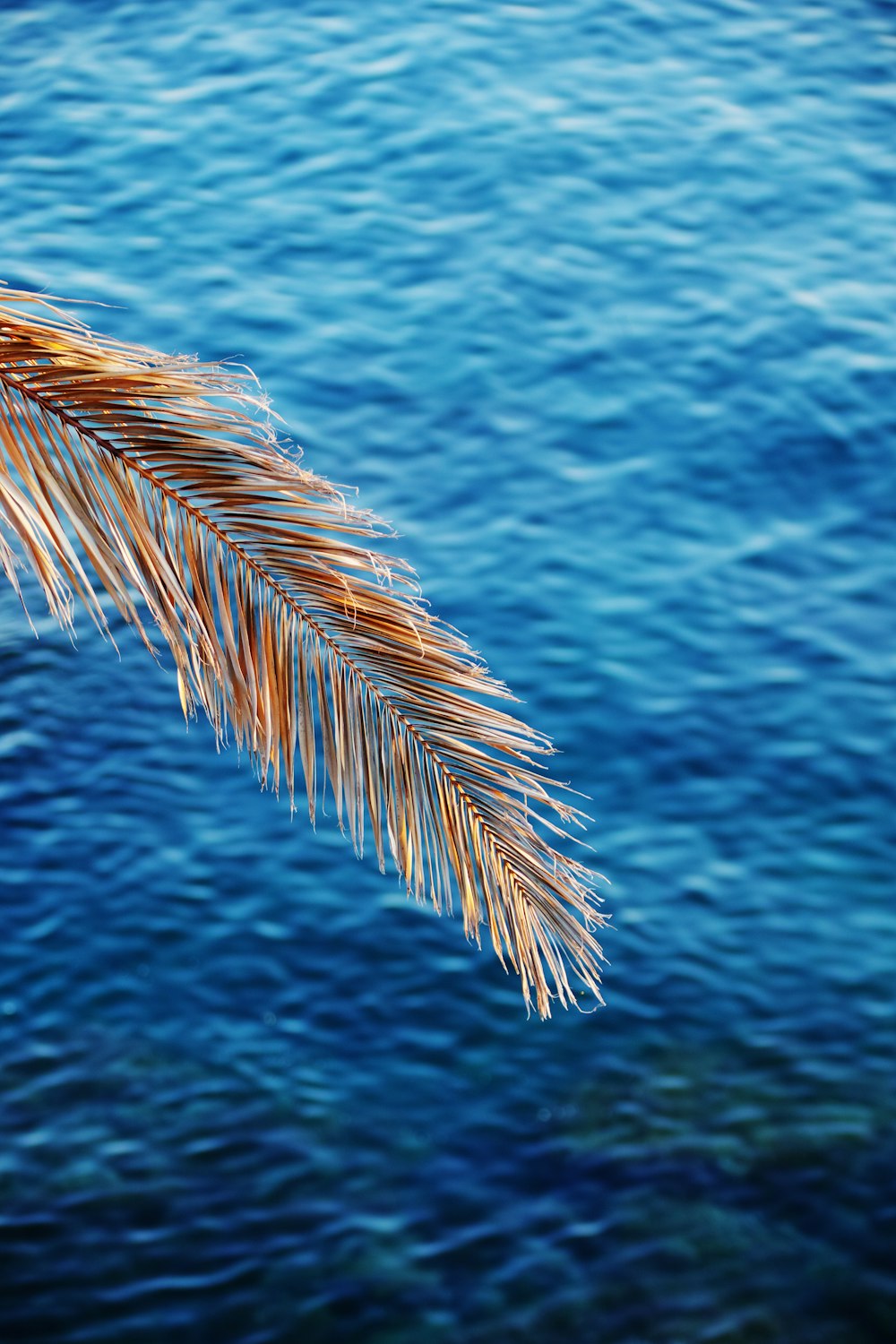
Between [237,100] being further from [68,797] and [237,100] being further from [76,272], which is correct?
[68,797]

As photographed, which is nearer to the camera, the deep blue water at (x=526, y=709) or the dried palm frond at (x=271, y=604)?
the dried palm frond at (x=271, y=604)

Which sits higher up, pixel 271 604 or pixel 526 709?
pixel 271 604

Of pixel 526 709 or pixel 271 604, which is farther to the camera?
pixel 526 709

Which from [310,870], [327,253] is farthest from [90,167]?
[310,870]

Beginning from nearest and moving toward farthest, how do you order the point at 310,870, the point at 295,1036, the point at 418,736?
the point at 418,736, the point at 295,1036, the point at 310,870

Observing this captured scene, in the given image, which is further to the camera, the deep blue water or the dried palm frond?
the deep blue water
